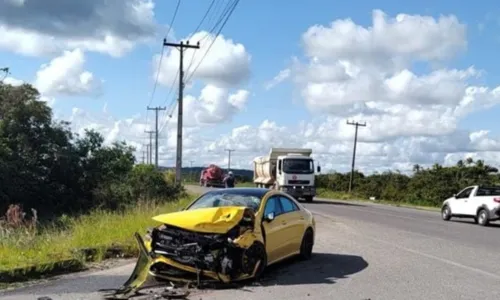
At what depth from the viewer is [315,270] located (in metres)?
11.0

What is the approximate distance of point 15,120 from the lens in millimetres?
40562

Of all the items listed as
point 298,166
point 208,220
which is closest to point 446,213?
point 298,166

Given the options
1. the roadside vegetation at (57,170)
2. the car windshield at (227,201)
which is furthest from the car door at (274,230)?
the roadside vegetation at (57,170)

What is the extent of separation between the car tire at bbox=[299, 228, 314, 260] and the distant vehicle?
1414 cm

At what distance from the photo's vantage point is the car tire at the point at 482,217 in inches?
956

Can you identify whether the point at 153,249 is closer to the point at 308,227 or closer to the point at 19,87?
the point at 308,227

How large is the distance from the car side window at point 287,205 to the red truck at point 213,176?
59397mm

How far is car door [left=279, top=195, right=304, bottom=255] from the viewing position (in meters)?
11.4

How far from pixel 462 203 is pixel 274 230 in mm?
17796

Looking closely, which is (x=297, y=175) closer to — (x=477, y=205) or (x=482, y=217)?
(x=477, y=205)

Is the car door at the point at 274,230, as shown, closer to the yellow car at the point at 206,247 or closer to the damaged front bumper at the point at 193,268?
the yellow car at the point at 206,247

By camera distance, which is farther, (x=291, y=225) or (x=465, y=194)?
(x=465, y=194)

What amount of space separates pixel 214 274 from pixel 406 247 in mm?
6948

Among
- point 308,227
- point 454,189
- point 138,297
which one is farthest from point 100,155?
point 138,297
